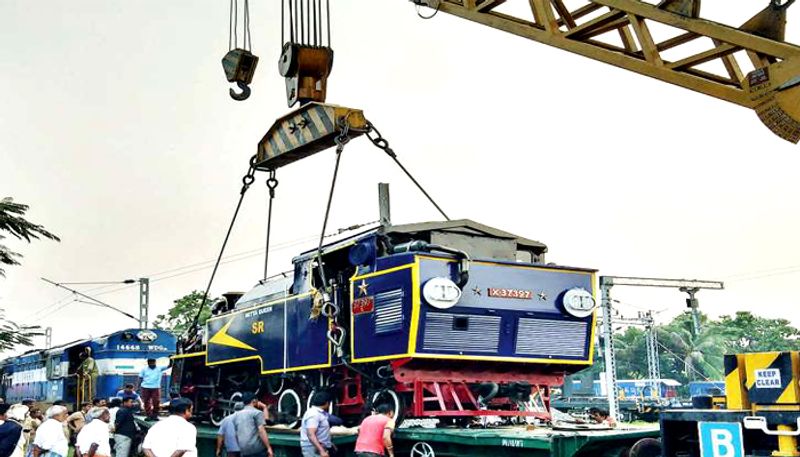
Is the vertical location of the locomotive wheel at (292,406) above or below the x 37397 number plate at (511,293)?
below

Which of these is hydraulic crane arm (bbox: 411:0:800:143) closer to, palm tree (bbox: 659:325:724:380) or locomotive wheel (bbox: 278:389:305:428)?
locomotive wheel (bbox: 278:389:305:428)

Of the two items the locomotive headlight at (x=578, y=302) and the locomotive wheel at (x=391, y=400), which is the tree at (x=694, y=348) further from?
the locomotive wheel at (x=391, y=400)

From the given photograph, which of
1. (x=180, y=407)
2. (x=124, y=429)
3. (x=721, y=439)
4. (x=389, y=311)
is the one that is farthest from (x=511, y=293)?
(x=124, y=429)

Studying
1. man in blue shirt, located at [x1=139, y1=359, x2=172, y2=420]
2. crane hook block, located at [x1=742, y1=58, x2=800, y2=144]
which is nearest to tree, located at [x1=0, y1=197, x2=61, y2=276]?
man in blue shirt, located at [x1=139, y1=359, x2=172, y2=420]

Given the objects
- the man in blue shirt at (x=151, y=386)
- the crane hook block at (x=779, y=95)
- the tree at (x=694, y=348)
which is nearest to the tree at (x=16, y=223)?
the man in blue shirt at (x=151, y=386)

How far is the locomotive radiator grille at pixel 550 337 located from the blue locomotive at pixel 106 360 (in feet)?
55.8

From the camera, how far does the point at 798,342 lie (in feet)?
213

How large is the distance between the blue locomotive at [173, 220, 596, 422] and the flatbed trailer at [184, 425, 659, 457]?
30.6 inches

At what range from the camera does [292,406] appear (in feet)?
42.5

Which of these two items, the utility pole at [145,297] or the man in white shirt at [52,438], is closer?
the man in white shirt at [52,438]

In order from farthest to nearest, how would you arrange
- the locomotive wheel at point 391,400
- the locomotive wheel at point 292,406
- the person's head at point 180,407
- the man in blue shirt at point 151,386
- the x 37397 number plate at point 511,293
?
the man in blue shirt at point 151,386 < the locomotive wheel at point 292,406 < the locomotive wheel at point 391,400 < the x 37397 number plate at point 511,293 < the person's head at point 180,407

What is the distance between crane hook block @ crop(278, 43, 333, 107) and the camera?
12742mm

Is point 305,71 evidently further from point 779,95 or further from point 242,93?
point 779,95

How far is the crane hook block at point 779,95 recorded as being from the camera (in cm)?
776
